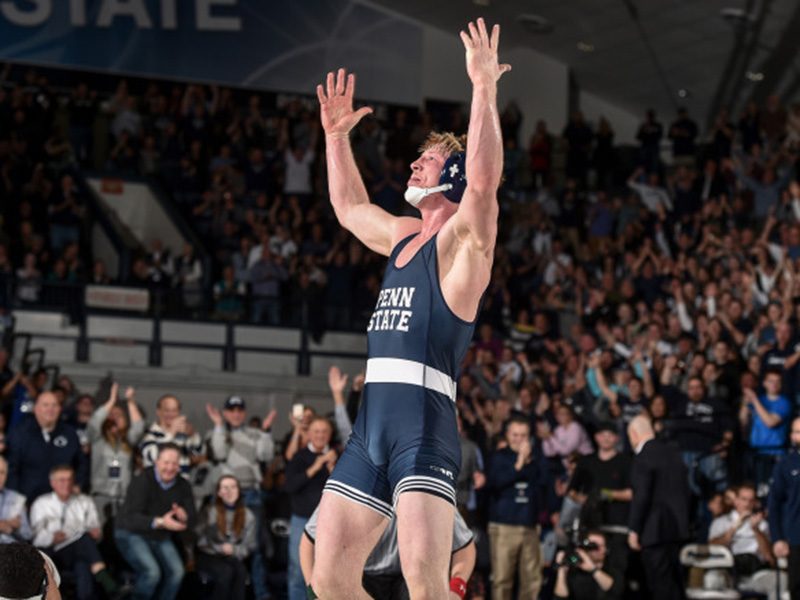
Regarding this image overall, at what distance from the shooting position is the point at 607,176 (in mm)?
24297

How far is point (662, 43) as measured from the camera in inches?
971

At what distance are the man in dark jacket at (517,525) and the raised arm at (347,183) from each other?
6764 mm

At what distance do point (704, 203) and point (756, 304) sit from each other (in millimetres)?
4879

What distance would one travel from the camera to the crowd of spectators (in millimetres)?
12844

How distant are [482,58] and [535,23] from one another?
808 inches

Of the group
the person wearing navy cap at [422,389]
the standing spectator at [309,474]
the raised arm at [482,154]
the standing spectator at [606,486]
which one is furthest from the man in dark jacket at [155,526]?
the raised arm at [482,154]

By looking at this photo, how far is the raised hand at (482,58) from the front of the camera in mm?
5723

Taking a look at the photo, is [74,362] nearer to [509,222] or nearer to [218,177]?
[218,177]

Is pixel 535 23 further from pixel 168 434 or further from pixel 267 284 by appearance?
pixel 168 434

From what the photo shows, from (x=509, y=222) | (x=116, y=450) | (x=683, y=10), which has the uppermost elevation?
(x=683, y=10)

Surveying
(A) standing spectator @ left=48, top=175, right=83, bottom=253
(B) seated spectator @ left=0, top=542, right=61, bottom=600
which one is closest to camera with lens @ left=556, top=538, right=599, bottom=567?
(B) seated spectator @ left=0, top=542, right=61, bottom=600

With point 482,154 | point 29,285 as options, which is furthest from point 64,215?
point 482,154

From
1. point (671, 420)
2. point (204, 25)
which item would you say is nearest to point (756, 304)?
point (671, 420)

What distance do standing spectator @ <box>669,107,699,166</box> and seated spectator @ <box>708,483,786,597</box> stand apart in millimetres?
11645
